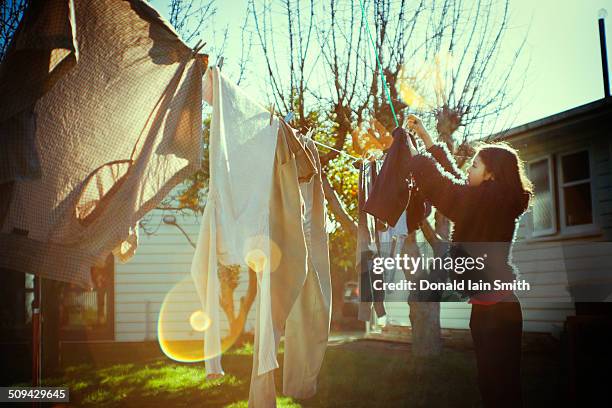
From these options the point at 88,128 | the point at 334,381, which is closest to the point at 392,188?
the point at 88,128

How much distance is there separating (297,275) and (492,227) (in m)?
1.16

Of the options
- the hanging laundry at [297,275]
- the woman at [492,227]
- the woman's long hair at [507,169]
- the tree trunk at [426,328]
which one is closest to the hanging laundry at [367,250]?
the hanging laundry at [297,275]

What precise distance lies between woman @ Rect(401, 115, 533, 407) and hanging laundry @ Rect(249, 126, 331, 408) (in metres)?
0.77

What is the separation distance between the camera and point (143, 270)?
1274cm

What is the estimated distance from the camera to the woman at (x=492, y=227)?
→ 10.3 feet

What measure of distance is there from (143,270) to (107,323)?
4.45 feet

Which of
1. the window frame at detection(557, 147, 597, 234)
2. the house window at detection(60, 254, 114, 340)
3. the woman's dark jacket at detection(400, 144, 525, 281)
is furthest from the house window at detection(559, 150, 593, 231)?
the house window at detection(60, 254, 114, 340)

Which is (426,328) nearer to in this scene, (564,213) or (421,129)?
(564,213)

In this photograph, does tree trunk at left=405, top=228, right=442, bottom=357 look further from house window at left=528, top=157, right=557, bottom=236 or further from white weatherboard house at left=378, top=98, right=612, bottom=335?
house window at left=528, top=157, right=557, bottom=236

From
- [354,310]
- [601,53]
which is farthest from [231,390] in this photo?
[354,310]

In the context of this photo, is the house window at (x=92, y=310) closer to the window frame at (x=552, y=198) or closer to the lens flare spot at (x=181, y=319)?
the lens flare spot at (x=181, y=319)

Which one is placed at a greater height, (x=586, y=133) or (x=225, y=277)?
(x=586, y=133)

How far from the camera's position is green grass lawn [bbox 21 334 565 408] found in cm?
616

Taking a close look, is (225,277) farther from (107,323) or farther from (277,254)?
(277,254)
